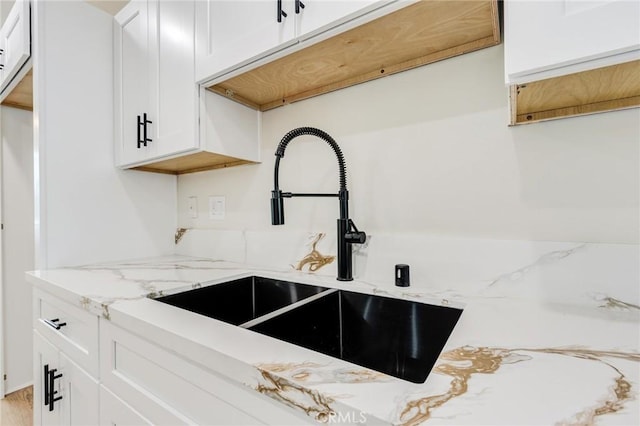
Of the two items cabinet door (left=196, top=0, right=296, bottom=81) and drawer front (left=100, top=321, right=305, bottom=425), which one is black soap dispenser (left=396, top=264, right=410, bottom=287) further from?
cabinet door (left=196, top=0, right=296, bottom=81)

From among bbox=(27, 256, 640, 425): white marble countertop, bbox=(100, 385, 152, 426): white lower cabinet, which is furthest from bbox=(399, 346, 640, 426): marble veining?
bbox=(100, 385, 152, 426): white lower cabinet

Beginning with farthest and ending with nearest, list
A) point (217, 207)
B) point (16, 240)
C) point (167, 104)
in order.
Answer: point (16, 240) < point (217, 207) < point (167, 104)

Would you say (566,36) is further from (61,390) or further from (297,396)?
(61,390)

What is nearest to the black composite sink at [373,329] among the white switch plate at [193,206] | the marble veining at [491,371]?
the marble veining at [491,371]

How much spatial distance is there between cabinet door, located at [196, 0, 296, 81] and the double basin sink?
748mm

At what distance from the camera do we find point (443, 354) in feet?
1.70

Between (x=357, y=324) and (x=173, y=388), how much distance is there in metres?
0.51

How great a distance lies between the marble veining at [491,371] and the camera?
1.17 ft

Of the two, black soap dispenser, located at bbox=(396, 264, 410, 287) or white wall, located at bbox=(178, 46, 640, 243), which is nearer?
white wall, located at bbox=(178, 46, 640, 243)

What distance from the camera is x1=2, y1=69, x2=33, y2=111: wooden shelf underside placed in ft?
5.31

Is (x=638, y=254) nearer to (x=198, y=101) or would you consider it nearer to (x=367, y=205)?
(x=367, y=205)

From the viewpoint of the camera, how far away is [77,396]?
964 millimetres

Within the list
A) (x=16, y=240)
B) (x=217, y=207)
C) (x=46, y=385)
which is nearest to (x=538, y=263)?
(x=217, y=207)

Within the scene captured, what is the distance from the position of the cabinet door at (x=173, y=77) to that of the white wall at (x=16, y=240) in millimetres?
1378
